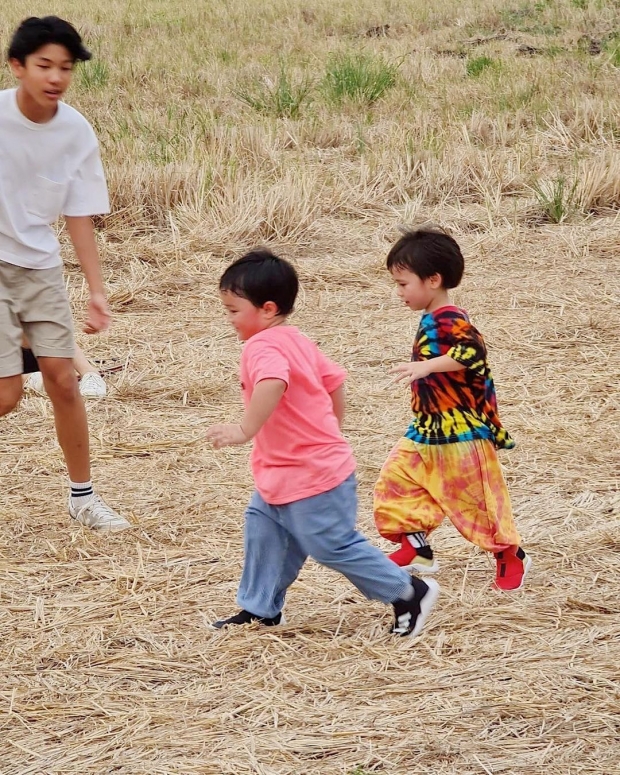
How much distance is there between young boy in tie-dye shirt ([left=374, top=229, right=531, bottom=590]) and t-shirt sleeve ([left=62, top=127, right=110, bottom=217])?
1066 mm

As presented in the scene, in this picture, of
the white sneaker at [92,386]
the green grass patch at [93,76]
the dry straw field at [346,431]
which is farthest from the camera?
the green grass patch at [93,76]

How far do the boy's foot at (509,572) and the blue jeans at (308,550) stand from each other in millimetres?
448

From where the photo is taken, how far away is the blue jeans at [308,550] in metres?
2.82

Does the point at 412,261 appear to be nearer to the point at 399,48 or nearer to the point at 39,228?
the point at 39,228

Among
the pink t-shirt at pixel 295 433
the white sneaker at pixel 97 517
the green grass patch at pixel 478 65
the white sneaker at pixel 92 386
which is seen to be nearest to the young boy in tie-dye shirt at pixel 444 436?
the pink t-shirt at pixel 295 433

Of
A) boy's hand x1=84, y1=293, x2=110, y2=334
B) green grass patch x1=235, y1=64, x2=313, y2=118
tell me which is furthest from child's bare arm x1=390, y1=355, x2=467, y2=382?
green grass patch x1=235, y1=64, x2=313, y2=118

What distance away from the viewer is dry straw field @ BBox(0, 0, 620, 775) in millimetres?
2613

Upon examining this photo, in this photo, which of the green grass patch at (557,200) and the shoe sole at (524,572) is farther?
the green grass patch at (557,200)

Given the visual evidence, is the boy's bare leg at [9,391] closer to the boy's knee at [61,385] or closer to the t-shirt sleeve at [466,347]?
the boy's knee at [61,385]

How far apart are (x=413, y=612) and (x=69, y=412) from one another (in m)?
1.44

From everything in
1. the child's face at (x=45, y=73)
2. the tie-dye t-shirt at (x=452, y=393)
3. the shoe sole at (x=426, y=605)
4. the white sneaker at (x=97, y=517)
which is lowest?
the white sneaker at (x=97, y=517)

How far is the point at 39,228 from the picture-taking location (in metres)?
3.62

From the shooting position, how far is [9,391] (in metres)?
3.65

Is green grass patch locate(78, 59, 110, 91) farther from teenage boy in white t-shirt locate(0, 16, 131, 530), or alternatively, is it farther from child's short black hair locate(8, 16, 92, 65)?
child's short black hair locate(8, 16, 92, 65)
